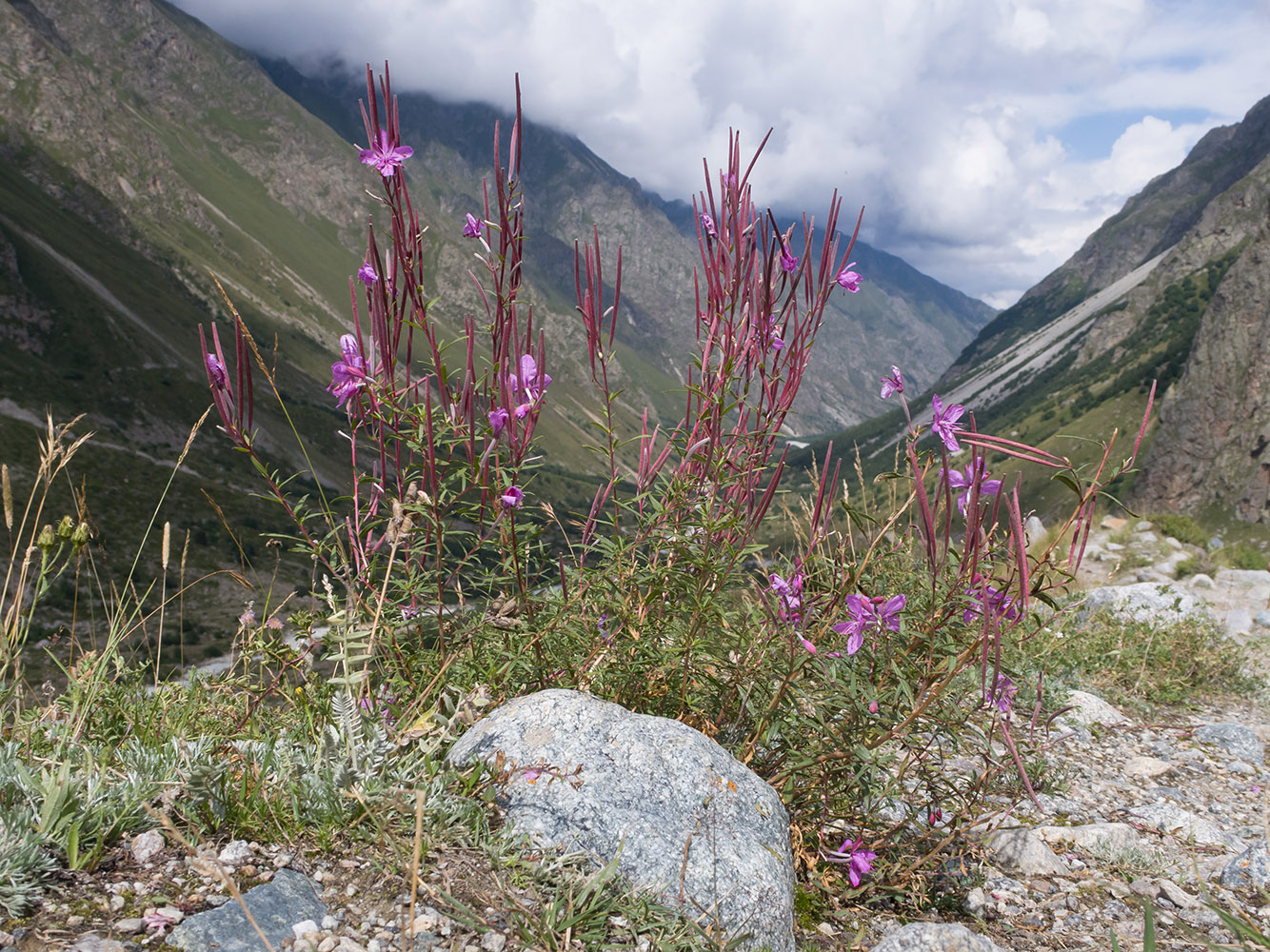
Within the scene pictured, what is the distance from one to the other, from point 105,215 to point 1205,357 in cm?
18138

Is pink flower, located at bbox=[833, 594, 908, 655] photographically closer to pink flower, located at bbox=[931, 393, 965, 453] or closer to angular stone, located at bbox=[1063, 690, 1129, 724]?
pink flower, located at bbox=[931, 393, 965, 453]

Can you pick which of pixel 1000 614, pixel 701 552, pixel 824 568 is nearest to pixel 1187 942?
pixel 1000 614

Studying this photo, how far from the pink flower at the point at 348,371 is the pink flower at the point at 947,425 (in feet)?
6.88

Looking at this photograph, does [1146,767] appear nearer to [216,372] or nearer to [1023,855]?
[1023,855]

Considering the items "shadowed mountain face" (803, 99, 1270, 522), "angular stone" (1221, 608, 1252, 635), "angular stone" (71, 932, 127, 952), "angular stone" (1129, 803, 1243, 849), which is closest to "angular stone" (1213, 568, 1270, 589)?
"angular stone" (1221, 608, 1252, 635)

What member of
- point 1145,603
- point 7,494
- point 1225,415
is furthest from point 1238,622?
point 1225,415

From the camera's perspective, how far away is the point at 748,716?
329 centimetres

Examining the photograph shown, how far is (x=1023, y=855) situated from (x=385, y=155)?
4.23 m

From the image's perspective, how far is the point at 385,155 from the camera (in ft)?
9.22

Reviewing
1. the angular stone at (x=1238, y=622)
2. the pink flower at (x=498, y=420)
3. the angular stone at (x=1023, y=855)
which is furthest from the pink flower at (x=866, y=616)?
the angular stone at (x=1238, y=622)

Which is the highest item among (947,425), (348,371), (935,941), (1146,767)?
(947,425)

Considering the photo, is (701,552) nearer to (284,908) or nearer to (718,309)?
(718,309)

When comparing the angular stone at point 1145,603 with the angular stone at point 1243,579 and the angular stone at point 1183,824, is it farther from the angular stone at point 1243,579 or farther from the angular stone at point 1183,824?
the angular stone at point 1183,824

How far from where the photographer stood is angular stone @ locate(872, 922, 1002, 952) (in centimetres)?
237
